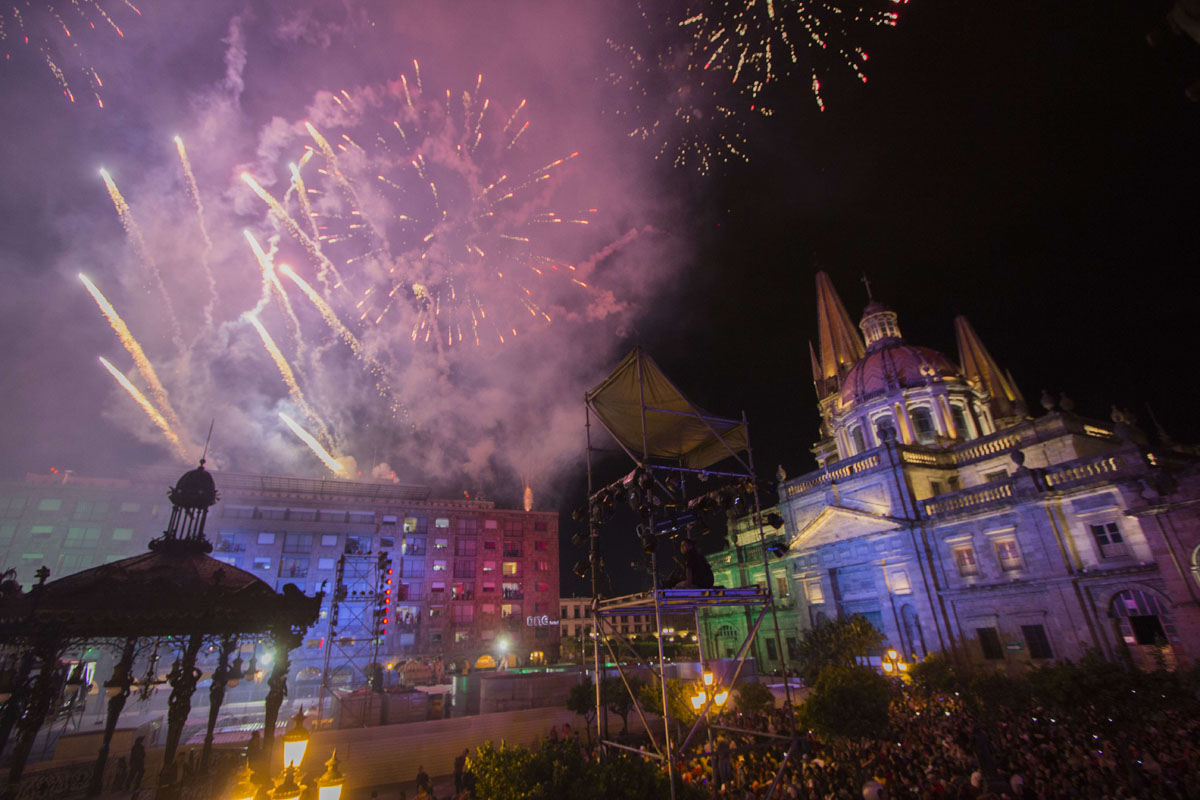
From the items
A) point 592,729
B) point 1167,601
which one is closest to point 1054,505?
point 1167,601

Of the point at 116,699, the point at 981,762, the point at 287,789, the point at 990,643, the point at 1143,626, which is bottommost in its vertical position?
the point at 981,762

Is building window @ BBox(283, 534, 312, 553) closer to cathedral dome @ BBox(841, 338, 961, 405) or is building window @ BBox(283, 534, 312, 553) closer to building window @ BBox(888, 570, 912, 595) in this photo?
building window @ BBox(888, 570, 912, 595)

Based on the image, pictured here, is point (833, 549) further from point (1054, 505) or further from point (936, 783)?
point (936, 783)

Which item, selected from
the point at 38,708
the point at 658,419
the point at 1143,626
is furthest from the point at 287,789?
the point at 1143,626

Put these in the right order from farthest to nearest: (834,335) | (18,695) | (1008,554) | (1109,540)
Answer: (834,335) → (1008,554) → (1109,540) → (18,695)

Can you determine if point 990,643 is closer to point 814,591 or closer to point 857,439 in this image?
point 814,591

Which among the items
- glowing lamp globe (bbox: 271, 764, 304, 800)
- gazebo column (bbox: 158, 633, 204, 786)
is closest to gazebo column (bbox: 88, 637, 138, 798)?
gazebo column (bbox: 158, 633, 204, 786)
